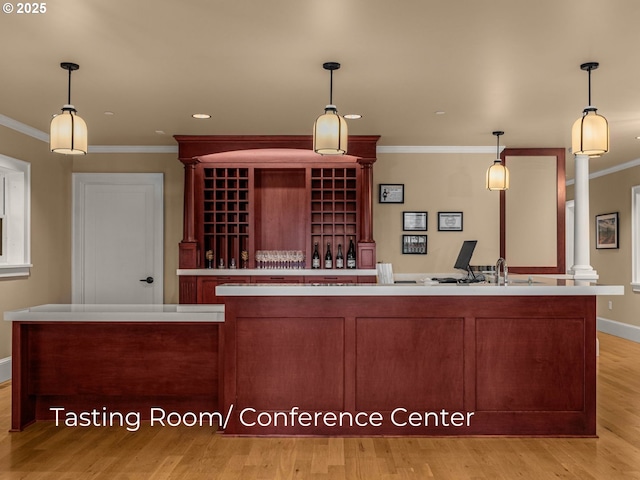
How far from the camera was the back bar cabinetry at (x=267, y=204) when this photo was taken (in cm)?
671

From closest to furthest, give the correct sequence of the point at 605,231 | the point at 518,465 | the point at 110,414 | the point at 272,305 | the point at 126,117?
the point at 518,465
the point at 272,305
the point at 110,414
the point at 126,117
the point at 605,231

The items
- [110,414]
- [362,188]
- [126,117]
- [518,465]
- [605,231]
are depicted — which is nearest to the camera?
[518,465]

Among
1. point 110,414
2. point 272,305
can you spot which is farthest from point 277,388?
point 110,414

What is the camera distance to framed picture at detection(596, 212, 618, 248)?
8.82 meters

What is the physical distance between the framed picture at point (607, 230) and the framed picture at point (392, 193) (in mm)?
3716

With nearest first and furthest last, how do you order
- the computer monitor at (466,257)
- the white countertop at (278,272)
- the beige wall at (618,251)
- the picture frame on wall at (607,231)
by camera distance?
the computer monitor at (466,257) < the white countertop at (278,272) < the beige wall at (618,251) < the picture frame on wall at (607,231)

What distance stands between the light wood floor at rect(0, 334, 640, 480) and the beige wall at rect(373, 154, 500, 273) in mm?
Result: 3378

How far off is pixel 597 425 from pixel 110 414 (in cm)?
339


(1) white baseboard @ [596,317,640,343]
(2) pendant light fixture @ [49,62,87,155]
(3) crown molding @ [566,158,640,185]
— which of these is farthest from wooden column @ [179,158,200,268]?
(1) white baseboard @ [596,317,640,343]

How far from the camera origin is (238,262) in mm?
7023

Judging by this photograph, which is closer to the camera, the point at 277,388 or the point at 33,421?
the point at 277,388

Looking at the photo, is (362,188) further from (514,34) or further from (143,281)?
(514,34)

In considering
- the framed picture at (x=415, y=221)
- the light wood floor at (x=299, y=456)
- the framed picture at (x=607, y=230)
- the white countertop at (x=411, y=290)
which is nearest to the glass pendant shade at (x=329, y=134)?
the white countertop at (x=411, y=290)

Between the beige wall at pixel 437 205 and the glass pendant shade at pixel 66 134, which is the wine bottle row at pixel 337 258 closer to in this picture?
the beige wall at pixel 437 205
